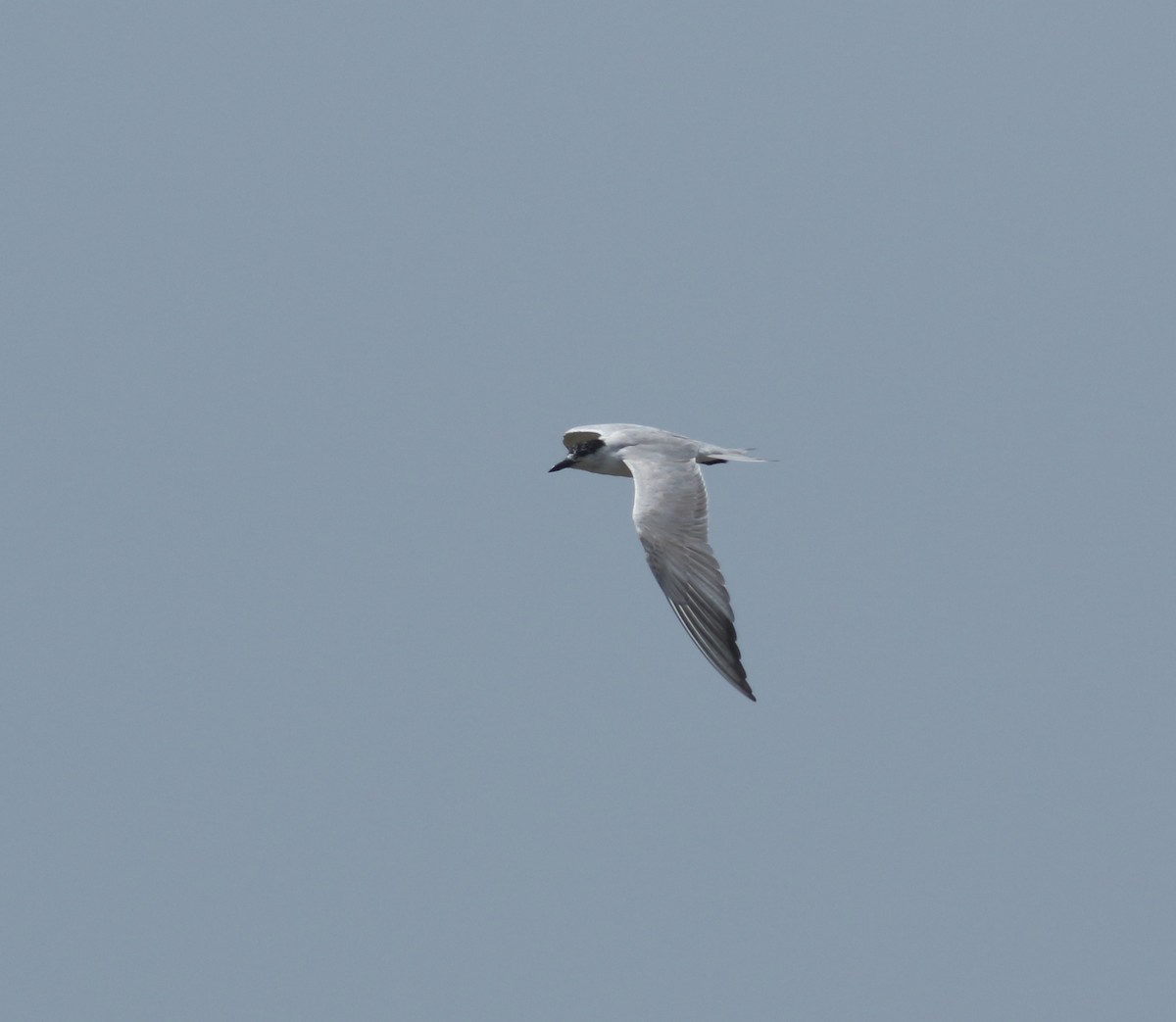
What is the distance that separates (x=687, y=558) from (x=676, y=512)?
2.77ft

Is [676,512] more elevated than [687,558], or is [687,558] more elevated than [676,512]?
[676,512]

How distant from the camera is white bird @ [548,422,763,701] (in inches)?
588

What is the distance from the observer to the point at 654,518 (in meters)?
16.1

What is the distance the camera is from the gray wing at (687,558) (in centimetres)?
1483

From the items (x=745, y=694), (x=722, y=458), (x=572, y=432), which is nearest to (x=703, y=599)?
(x=745, y=694)

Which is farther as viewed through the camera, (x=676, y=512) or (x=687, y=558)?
(x=676, y=512)

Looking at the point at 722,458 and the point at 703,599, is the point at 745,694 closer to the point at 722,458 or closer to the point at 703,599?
the point at 703,599

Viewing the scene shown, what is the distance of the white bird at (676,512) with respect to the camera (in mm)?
14945

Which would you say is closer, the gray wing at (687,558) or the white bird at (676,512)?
the gray wing at (687,558)

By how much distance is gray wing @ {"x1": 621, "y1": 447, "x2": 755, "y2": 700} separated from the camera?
14.8 m

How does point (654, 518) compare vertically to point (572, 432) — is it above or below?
below

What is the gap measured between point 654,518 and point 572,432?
3409 millimetres

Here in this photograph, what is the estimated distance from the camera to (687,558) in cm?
1559

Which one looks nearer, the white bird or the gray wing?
the gray wing
